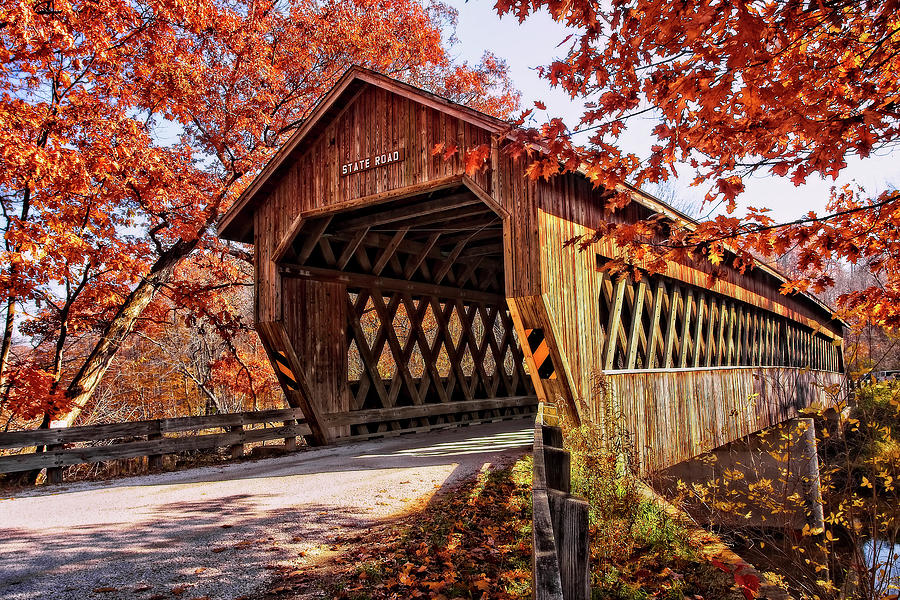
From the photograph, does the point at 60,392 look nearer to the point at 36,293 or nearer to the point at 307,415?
the point at 36,293

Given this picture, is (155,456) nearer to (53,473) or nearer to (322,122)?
(53,473)

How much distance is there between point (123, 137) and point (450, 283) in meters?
7.49

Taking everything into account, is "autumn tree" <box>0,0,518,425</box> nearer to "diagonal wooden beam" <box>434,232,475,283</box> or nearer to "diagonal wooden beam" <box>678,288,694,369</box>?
"diagonal wooden beam" <box>434,232,475,283</box>

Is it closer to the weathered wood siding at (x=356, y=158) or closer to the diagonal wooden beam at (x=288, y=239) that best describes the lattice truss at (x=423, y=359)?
the diagonal wooden beam at (x=288, y=239)

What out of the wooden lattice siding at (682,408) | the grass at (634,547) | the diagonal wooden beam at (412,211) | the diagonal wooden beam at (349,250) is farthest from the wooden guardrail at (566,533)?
the diagonal wooden beam at (349,250)

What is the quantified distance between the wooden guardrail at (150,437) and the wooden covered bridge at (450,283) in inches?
7.9

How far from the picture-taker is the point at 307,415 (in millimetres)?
10836

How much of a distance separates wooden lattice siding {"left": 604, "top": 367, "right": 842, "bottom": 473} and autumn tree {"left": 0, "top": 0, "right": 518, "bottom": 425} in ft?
28.1

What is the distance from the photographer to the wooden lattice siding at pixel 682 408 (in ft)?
27.2

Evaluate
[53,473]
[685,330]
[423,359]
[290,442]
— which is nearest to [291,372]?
[290,442]

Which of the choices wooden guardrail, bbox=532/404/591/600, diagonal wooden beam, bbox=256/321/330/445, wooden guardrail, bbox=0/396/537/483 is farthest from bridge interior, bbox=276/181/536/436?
wooden guardrail, bbox=532/404/591/600

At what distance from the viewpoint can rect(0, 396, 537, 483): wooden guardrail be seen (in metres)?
8.02

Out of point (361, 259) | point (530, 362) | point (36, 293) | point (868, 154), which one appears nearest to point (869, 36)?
point (868, 154)

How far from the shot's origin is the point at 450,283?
1452 cm
